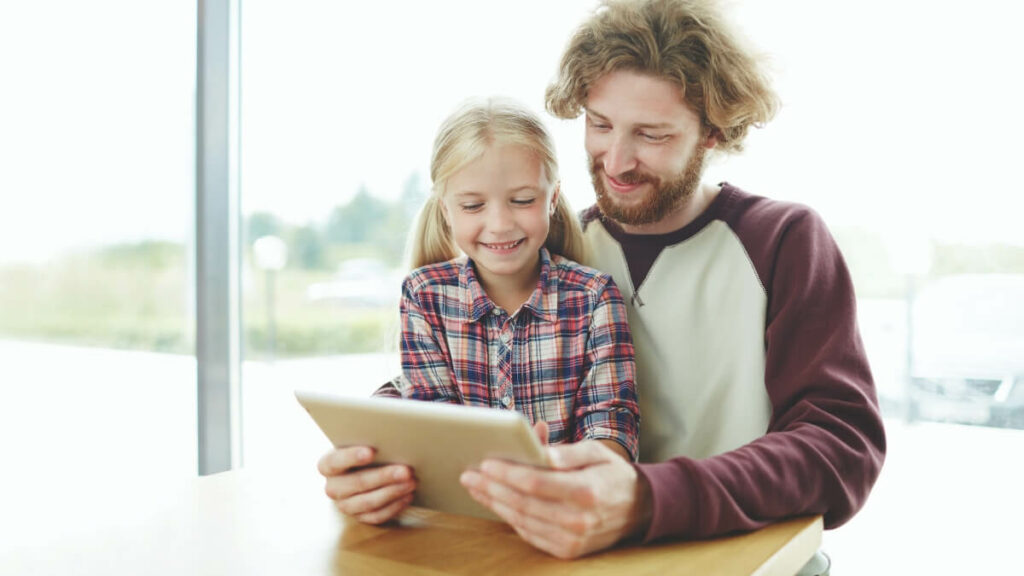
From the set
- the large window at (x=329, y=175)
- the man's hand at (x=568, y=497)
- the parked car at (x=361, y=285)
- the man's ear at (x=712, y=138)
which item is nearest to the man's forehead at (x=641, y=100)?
the man's ear at (x=712, y=138)

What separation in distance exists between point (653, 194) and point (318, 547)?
2.84 ft

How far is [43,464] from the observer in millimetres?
2807

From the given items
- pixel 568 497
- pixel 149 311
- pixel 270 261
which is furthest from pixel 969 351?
pixel 149 311

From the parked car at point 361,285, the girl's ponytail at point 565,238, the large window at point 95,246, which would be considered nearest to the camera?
the girl's ponytail at point 565,238

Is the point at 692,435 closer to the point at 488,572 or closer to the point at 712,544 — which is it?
the point at 712,544

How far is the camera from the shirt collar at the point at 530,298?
1.51 m

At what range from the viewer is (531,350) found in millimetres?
1510

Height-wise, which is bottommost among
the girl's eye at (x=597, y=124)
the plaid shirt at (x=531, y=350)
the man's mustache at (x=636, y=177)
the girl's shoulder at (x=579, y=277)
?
the plaid shirt at (x=531, y=350)

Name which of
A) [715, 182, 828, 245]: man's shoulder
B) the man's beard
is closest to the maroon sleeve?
[715, 182, 828, 245]: man's shoulder

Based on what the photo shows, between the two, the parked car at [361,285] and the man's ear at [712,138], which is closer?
the man's ear at [712,138]

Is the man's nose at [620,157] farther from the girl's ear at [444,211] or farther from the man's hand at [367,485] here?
the man's hand at [367,485]

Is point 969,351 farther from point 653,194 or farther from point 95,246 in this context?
point 95,246

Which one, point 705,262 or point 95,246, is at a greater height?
point 705,262

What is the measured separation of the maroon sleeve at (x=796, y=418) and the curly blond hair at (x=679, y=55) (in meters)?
0.20
